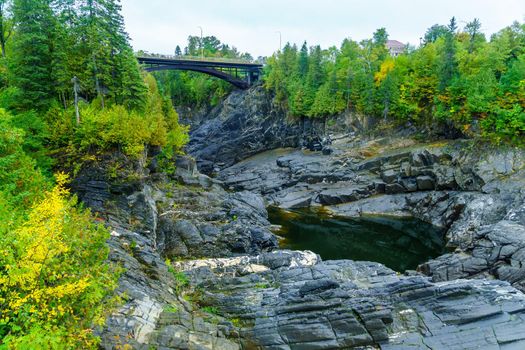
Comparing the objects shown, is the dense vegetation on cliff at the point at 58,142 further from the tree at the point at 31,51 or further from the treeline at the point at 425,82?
the treeline at the point at 425,82

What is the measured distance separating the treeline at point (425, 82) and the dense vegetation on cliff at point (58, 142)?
29655 mm

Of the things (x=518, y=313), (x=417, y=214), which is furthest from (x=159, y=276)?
(x=417, y=214)

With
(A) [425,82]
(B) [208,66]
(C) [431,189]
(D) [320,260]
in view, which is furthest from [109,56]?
(A) [425,82]

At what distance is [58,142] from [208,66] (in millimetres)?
49274

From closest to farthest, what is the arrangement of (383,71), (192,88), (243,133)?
(383,71) < (243,133) < (192,88)

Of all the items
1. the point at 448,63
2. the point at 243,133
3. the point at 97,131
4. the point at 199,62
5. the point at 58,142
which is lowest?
the point at 243,133

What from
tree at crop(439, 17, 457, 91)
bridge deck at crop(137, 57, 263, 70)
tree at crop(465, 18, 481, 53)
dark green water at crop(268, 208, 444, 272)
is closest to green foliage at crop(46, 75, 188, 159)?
dark green water at crop(268, 208, 444, 272)

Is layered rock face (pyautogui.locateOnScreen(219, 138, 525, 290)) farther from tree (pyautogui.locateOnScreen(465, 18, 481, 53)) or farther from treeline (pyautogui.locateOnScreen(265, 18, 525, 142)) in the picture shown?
tree (pyautogui.locateOnScreen(465, 18, 481, 53))

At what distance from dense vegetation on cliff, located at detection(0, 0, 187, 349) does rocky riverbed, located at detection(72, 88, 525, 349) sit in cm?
251

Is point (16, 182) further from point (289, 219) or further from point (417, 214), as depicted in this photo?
point (417, 214)

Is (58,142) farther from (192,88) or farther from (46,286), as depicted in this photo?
A: (192,88)

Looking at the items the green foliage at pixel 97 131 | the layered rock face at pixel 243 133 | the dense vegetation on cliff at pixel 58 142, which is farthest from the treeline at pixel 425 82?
the green foliage at pixel 97 131

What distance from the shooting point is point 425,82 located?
50.6 meters

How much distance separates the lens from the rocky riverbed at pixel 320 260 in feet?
46.4
